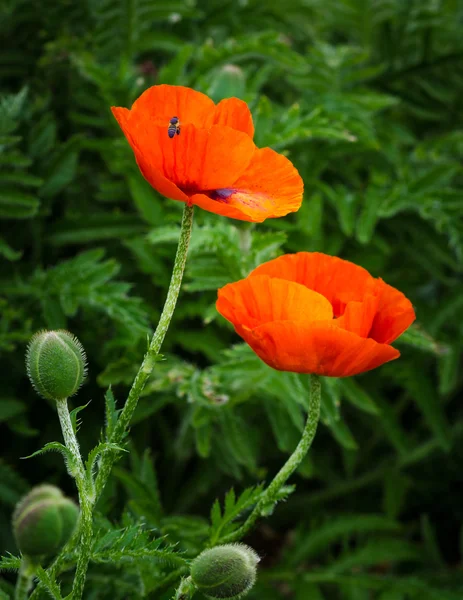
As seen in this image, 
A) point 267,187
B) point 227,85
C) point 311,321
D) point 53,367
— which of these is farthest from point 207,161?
point 227,85

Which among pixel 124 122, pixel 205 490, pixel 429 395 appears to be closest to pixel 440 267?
pixel 429 395

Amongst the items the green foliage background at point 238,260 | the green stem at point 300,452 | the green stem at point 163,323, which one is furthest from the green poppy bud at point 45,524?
the green foliage background at point 238,260

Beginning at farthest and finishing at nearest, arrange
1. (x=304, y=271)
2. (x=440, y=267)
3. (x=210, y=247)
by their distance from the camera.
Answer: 1. (x=440, y=267)
2. (x=210, y=247)
3. (x=304, y=271)

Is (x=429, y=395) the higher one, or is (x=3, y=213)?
(x=3, y=213)

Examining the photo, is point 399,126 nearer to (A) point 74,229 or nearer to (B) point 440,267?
(B) point 440,267

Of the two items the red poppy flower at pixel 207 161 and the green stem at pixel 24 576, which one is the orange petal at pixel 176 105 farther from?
the green stem at pixel 24 576

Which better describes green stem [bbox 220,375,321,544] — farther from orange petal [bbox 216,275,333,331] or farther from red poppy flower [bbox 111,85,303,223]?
red poppy flower [bbox 111,85,303,223]
